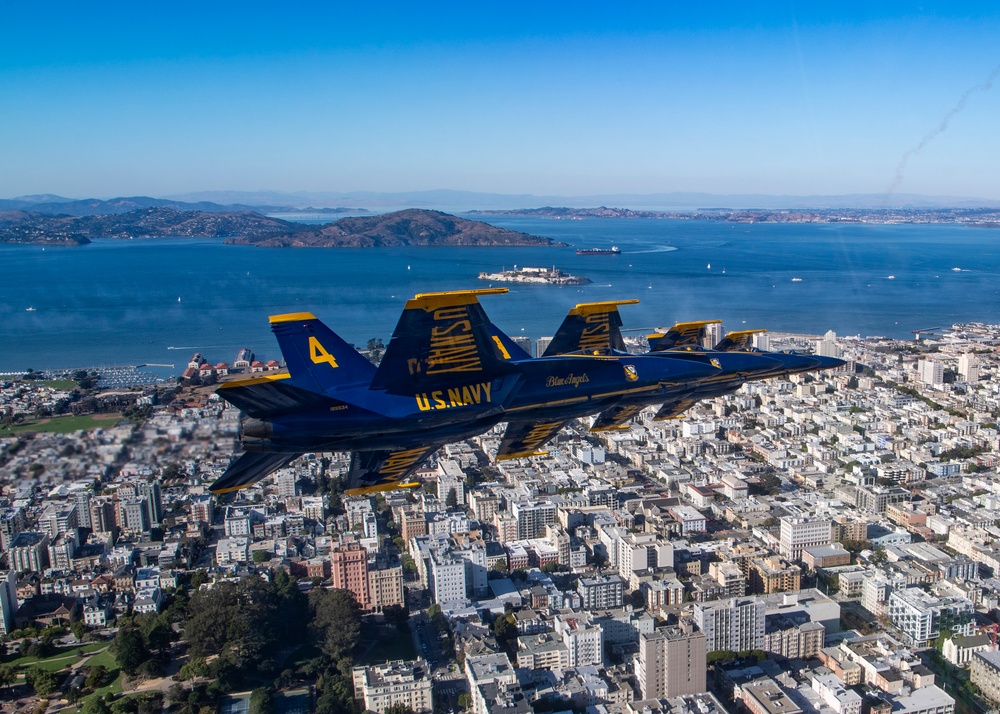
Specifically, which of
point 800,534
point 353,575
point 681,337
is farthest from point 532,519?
point 681,337

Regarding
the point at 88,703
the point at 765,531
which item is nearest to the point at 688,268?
the point at 765,531

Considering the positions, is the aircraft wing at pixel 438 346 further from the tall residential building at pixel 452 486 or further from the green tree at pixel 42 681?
the tall residential building at pixel 452 486

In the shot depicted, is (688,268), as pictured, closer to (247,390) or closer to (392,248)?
(392,248)

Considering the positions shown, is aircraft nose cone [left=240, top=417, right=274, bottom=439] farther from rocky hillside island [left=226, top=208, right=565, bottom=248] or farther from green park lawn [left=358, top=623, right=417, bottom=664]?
rocky hillside island [left=226, top=208, right=565, bottom=248]

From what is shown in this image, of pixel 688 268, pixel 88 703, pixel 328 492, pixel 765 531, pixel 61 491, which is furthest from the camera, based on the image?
pixel 688 268

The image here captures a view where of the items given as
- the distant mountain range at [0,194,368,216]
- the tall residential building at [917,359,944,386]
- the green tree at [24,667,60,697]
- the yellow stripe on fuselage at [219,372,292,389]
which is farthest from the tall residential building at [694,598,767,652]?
the distant mountain range at [0,194,368,216]

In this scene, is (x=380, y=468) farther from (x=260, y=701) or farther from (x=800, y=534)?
(x=800, y=534)
